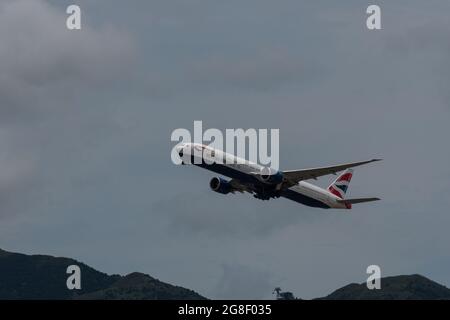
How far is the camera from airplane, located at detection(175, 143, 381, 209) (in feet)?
547

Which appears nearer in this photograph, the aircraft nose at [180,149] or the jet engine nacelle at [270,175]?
the aircraft nose at [180,149]

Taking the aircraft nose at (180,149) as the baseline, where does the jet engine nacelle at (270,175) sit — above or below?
below

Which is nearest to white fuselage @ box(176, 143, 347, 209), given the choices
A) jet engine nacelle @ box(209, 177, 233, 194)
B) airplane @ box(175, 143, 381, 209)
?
airplane @ box(175, 143, 381, 209)

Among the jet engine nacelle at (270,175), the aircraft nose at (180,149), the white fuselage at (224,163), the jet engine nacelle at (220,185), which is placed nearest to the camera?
the white fuselage at (224,163)

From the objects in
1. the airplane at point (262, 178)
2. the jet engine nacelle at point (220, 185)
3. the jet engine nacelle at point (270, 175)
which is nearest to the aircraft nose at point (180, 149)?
the airplane at point (262, 178)

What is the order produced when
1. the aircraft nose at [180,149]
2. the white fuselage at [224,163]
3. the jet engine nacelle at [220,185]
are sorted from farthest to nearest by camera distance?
the jet engine nacelle at [220,185] → the aircraft nose at [180,149] → the white fuselage at [224,163]

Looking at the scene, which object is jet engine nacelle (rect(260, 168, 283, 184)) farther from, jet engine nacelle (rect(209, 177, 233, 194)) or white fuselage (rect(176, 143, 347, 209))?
jet engine nacelle (rect(209, 177, 233, 194))

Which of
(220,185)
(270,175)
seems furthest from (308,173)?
(220,185)

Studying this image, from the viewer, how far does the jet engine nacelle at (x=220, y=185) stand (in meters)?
181

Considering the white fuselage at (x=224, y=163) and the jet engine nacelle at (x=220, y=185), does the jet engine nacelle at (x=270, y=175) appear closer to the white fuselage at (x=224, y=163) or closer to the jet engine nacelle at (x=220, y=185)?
the white fuselage at (x=224, y=163)

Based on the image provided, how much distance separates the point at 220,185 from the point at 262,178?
1066 centimetres
